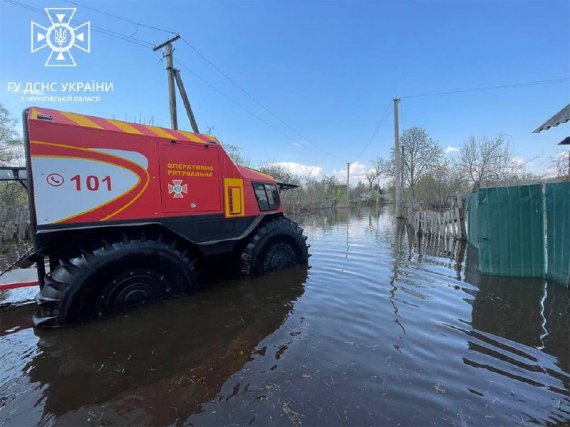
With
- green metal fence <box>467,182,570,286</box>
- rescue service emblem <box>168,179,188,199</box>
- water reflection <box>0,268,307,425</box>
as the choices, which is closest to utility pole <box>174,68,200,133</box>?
rescue service emblem <box>168,179,188,199</box>

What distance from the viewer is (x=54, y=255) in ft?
12.8

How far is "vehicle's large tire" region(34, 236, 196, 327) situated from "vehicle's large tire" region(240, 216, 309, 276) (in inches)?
52.0

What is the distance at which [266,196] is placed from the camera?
6191mm

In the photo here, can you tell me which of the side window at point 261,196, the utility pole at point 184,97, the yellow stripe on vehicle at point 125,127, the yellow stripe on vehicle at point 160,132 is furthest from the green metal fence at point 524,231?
the utility pole at point 184,97

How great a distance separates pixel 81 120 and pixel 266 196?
3.41 m

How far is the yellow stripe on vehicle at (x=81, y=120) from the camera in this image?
3836 mm

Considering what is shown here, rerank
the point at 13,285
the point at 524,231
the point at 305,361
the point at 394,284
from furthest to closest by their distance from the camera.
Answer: the point at 394,284 < the point at 524,231 < the point at 13,285 < the point at 305,361

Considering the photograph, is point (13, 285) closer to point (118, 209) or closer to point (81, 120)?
point (118, 209)

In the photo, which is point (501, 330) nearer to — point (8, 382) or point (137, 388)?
point (137, 388)

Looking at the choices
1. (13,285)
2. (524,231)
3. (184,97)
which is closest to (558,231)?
(524,231)

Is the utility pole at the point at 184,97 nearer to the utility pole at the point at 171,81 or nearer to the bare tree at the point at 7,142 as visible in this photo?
the utility pole at the point at 171,81

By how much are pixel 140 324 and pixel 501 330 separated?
4.48 metres

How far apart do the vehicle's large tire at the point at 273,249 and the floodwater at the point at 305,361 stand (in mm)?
845

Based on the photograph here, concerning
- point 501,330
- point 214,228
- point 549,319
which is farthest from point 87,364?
point 549,319
